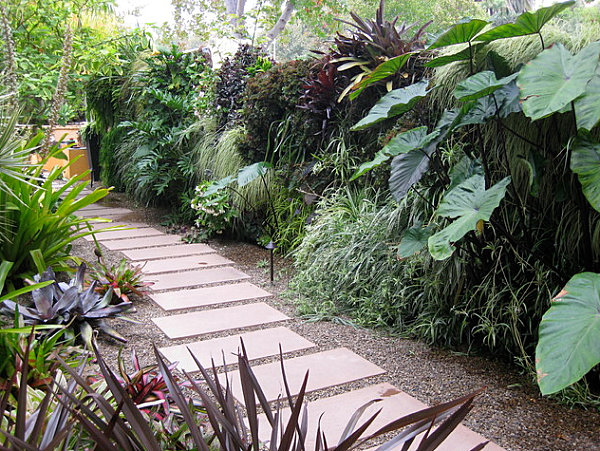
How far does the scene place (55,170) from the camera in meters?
3.64

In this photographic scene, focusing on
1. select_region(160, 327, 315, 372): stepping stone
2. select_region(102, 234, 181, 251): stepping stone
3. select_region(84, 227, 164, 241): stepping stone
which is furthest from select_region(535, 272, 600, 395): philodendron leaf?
select_region(84, 227, 164, 241): stepping stone

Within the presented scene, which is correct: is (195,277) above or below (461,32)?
below

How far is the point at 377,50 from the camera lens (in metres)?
3.86

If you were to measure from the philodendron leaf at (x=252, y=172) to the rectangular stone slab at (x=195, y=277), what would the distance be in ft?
2.23

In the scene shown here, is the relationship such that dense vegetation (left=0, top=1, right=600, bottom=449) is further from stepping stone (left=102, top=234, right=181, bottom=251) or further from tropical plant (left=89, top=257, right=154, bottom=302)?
stepping stone (left=102, top=234, right=181, bottom=251)

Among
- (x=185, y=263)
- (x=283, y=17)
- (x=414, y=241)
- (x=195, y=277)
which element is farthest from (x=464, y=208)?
(x=283, y=17)

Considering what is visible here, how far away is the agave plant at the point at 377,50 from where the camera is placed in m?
3.72

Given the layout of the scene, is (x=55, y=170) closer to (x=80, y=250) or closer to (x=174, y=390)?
(x=80, y=250)

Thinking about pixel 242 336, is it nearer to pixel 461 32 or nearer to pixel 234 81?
pixel 461 32

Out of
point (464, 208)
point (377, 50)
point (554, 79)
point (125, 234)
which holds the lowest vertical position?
point (125, 234)

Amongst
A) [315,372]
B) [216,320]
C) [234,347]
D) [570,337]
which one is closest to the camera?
[570,337]

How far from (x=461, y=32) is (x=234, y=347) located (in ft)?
6.06

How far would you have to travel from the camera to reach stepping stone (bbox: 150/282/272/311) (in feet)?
11.8

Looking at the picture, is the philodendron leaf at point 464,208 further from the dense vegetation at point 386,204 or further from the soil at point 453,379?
the soil at point 453,379
